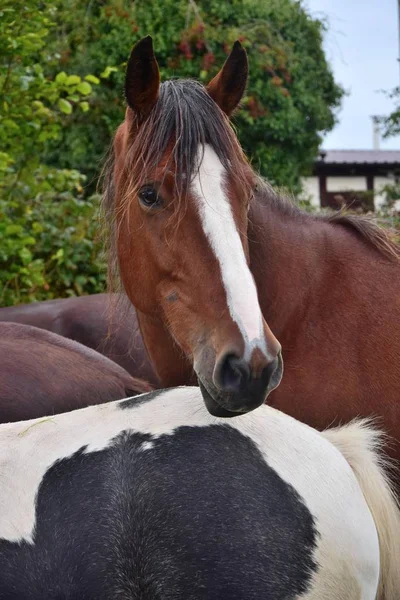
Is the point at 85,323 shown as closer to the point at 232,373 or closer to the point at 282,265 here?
the point at 282,265

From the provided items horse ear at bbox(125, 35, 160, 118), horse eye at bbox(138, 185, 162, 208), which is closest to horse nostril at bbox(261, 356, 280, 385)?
horse eye at bbox(138, 185, 162, 208)

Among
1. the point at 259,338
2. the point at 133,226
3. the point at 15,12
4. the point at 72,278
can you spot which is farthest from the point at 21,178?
the point at 259,338

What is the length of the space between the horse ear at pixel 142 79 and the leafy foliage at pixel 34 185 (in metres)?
1.87

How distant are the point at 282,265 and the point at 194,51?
9.52 meters

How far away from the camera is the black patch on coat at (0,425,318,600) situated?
1916 mm

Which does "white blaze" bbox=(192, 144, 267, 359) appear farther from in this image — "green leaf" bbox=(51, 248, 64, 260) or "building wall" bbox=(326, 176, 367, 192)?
"building wall" bbox=(326, 176, 367, 192)

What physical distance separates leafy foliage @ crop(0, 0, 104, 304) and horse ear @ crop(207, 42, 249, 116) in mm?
1832

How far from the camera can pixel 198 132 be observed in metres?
2.52

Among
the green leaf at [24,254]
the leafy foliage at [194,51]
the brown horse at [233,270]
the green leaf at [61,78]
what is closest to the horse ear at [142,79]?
the brown horse at [233,270]

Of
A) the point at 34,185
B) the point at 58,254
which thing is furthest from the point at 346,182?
the point at 34,185

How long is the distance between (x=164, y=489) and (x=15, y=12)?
3.71 metres

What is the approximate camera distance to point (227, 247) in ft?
7.68

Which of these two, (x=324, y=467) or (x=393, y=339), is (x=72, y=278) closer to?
(x=393, y=339)

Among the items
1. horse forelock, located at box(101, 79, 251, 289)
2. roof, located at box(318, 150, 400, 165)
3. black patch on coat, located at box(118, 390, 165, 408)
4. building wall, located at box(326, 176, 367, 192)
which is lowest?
building wall, located at box(326, 176, 367, 192)
